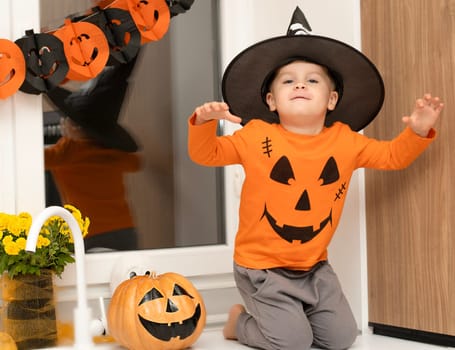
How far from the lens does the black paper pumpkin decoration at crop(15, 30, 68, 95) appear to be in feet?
5.49

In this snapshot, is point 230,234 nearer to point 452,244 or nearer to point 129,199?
point 129,199

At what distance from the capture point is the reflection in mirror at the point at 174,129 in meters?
1.92

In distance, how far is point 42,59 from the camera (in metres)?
1.68

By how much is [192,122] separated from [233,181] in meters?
0.52

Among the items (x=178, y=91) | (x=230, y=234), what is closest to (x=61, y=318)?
(x=230, y=234)

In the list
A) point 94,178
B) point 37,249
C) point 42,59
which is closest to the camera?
point 37,249

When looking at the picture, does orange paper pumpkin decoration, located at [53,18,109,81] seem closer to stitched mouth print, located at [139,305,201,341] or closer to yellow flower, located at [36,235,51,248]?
yellow flower, located at [36,235,51,248]

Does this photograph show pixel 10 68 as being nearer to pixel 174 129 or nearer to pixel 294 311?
pixel 174 129

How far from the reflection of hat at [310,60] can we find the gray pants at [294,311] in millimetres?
343

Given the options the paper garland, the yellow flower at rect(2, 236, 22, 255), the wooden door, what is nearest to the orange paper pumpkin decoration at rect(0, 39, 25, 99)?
the paper garland

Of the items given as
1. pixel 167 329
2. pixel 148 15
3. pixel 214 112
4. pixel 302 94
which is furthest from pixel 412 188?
pixel 148 15

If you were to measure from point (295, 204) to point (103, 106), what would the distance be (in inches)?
24.2

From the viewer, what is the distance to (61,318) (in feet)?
5.74

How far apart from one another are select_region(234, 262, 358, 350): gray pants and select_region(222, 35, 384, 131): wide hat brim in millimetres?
344
